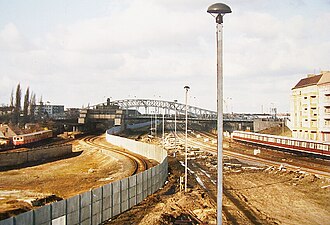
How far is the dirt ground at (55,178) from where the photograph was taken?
33688 millimetres

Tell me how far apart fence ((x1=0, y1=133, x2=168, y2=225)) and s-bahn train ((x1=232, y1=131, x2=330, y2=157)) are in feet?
125

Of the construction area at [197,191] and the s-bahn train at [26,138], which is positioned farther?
the s-bahn train at [26,138]

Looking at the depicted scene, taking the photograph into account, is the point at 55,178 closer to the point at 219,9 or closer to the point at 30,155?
the point at 30,155

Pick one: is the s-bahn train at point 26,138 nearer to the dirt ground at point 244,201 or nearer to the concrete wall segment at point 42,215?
the dirt ground at point 244,201

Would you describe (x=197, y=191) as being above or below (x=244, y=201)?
above

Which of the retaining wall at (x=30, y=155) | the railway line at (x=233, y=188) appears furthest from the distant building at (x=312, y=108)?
the retaining wall at (x=30, y=155)

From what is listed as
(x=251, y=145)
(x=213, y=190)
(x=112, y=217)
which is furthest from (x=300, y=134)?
(x=112, y=217)

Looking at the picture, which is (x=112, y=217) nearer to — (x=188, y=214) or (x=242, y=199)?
(x=188, y=214)

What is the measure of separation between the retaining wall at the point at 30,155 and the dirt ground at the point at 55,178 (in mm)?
2990

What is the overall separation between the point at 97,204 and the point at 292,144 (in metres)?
57.1

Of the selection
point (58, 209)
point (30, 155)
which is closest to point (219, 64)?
point (58, 209)

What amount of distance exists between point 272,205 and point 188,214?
9.00 m

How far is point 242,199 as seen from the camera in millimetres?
33156

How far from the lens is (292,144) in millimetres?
70688
